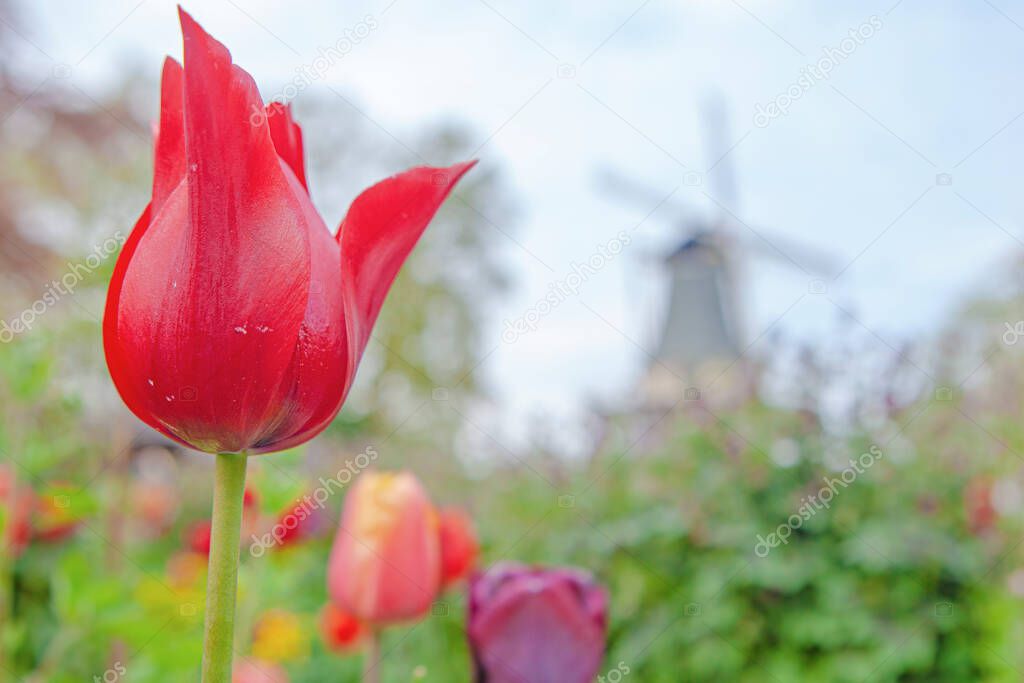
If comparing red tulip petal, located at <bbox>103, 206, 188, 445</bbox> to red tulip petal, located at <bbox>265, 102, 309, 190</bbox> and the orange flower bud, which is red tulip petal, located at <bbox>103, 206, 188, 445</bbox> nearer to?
red tulip petal, located at <bbox>265, 102, 309, 190</bbox>

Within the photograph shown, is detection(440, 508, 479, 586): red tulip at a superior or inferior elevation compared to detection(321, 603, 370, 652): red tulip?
superior

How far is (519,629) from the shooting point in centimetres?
88

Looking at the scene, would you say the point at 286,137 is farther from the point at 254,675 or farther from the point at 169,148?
the point at 254,675

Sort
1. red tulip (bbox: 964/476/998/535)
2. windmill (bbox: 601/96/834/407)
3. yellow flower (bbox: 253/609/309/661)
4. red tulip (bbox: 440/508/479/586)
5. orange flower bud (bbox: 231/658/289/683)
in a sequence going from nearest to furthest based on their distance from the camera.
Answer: orange flower bud (bbox: 231/658/289/683) → red tulip (bbox: 440/508/479/586) → yellow flower (bbox: 253/609/309/661) → red tulip (bbox: 964/476/998/535) → windmill (bbox: 601/96/834/407)

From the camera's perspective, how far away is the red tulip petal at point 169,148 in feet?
1.26

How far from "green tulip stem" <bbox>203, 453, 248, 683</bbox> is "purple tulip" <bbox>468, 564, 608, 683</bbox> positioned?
59cm

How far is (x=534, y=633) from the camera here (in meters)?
0.87

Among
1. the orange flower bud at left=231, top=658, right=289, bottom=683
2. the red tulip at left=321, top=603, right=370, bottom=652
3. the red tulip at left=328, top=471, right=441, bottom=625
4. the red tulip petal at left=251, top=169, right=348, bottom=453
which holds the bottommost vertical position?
the red tulip at left=321, top=603, right=370, bottom=652

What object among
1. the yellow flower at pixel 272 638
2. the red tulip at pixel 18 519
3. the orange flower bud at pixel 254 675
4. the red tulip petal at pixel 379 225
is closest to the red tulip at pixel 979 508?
the yellow flower at pixel 272 638

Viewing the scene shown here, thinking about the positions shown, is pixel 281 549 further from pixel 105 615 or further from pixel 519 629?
pixel 519 629

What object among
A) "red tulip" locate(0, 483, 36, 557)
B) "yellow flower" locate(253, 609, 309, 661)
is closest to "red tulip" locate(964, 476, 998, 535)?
"yellow flower" locate(253, 609, 309, 661)

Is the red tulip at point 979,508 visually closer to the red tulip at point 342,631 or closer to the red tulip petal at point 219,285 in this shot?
the red tulip at point 342,631

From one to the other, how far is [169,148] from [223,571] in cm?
19

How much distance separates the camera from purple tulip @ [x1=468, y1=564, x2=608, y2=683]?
859 mm
